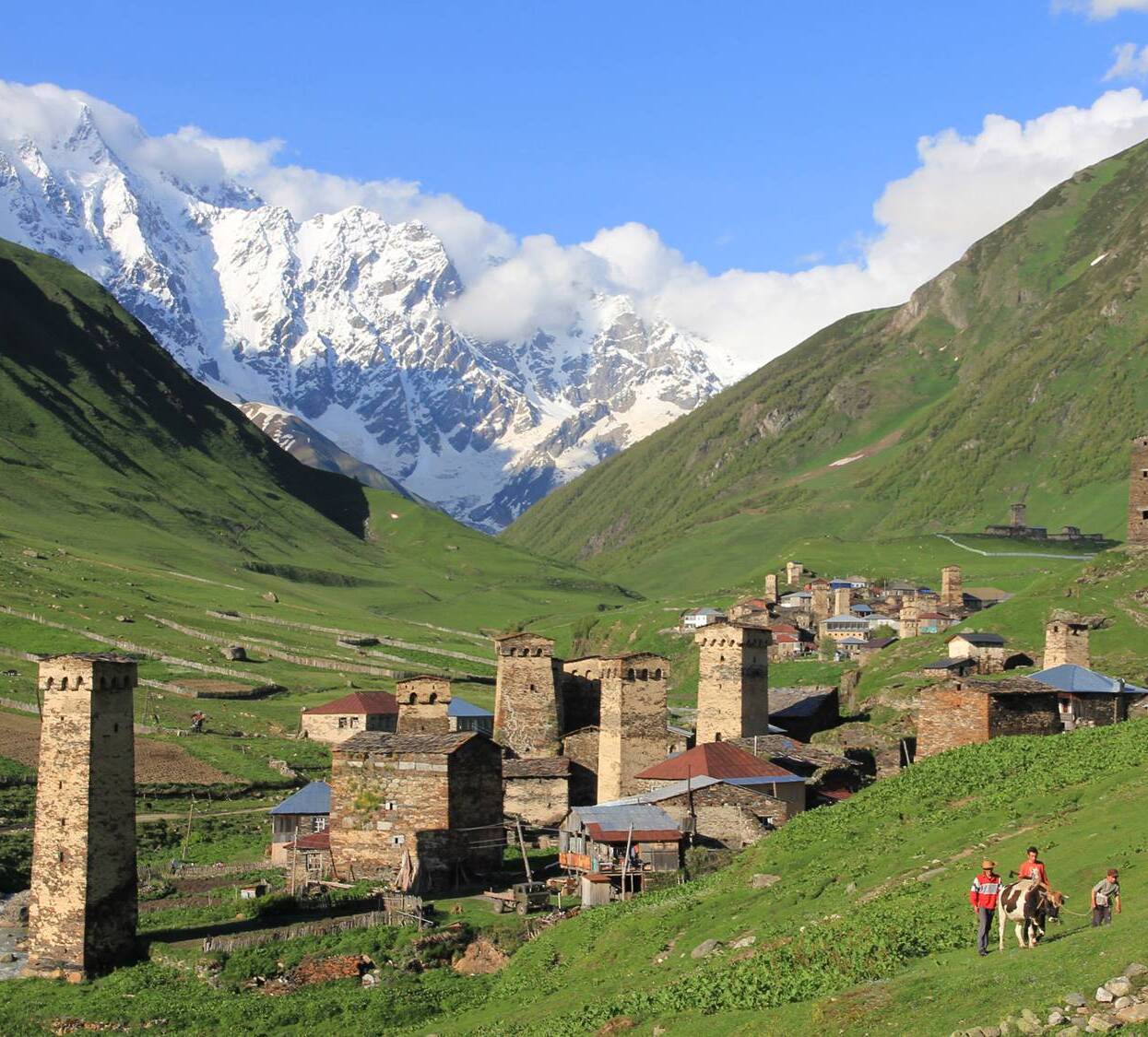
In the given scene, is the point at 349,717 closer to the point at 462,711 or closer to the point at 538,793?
the point at 462,711

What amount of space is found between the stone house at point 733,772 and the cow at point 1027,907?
28.8 m

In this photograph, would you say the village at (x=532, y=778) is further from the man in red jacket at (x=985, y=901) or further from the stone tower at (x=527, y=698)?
the man in red jacket at (x=985, y=901)

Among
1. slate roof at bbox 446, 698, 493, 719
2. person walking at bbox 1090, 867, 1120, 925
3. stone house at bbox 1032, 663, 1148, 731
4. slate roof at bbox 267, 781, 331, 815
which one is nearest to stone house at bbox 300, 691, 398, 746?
slate roof at bbox 446, 698, 493, 719

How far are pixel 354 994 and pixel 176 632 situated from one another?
369 feet

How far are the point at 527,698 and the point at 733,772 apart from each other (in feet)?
52.8

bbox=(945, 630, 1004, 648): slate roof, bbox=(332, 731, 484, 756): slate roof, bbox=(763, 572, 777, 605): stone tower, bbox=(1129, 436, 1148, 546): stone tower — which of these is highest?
bbox=(1129, 436, 1148, 546): stone tower

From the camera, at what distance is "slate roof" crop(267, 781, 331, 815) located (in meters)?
64.1

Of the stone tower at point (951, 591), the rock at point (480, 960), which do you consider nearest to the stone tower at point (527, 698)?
the rock at point (480, 960)

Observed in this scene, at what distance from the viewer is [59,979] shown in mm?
47250

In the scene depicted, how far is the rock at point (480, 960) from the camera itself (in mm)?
46219

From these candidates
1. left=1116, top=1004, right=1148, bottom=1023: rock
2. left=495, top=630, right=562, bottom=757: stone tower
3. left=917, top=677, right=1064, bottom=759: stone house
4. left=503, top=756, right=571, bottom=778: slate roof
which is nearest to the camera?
left=1116, top=1004, right=1148, bottom=1023: rock

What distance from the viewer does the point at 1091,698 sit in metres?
64.0

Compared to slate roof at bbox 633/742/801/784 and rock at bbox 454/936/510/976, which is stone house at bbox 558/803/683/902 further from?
rock at bbox 454/936/510/976

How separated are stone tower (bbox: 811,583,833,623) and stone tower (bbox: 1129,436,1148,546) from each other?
47.8 m
